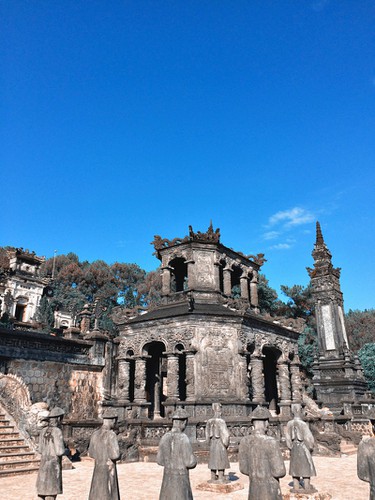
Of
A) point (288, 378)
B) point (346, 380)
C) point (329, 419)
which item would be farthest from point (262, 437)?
point (346, 380)

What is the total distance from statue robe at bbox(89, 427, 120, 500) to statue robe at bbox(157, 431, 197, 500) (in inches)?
32.0

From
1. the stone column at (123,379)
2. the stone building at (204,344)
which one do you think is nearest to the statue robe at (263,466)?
the stone building at (204,344)

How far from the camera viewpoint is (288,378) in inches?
862

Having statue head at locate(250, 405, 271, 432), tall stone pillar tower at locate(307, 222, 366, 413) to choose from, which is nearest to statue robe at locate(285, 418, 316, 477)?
statue head at locate(250, 405, 271, 432)

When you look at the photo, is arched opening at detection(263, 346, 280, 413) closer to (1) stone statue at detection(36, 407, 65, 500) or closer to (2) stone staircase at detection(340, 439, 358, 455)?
(2) stone staircase at detection(340, 439, 358, 455)

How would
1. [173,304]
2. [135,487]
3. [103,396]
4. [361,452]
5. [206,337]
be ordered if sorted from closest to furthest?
[361,452] → [135,487] → [206,337] → [103,396] → [173,304]

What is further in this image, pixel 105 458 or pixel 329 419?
pixel 329 419

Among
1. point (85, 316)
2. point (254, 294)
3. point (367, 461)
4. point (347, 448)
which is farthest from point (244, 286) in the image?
point (367, 461)

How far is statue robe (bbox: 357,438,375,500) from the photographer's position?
5.50 metres

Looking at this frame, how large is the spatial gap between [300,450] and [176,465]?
4478 mm

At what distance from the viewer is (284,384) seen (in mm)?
21531

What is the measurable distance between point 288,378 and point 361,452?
17043mm

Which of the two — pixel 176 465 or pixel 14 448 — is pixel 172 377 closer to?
pixel 14 448

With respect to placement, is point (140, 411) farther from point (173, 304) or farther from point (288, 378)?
point (288, 378)
